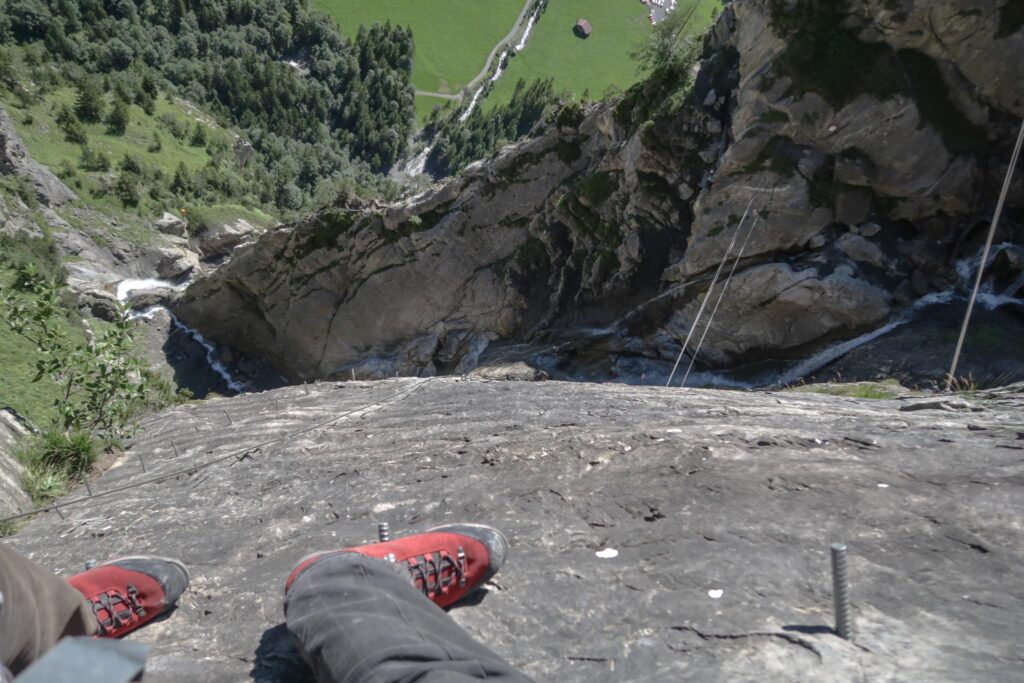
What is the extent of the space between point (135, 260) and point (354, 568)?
3995cm

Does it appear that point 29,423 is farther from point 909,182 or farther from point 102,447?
point 909,182

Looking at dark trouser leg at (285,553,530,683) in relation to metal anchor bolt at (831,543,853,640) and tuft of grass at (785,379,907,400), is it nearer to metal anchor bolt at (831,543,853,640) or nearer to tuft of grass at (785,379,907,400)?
metal anchor bolt at (831,543,853,640)

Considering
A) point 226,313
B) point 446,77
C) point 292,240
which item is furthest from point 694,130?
point 446,77

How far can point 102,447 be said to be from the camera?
282 inches

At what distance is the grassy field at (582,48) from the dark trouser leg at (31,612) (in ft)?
255

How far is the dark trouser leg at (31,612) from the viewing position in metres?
2.15

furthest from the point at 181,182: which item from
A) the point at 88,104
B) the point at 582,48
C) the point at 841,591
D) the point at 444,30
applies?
the point at 841,591

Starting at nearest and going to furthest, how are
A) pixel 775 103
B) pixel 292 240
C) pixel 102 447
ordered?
pixel 102 447 < pixel 775 103 < pixel 292 240

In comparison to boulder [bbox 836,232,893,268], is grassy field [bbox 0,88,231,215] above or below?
above

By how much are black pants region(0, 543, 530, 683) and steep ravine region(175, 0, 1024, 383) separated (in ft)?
34.6

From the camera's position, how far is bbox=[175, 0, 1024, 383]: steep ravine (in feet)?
39.7

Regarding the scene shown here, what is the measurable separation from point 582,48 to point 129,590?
291 ft

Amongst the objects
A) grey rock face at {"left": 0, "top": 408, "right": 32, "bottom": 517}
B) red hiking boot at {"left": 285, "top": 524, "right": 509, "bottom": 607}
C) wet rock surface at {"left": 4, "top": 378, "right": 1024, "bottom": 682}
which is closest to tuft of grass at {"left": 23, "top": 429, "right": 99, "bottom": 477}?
grey rock face at {"left": 0, "top": 408, "right": 32, "bottom": 517}

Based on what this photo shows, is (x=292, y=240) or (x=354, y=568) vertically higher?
(x=292, y=240)
